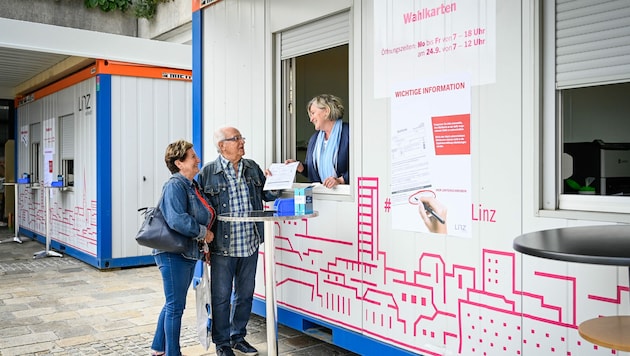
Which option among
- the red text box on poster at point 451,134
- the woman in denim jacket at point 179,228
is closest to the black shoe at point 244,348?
the woman in denim jacket at point 179,228

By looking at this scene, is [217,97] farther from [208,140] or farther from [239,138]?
[239,138]

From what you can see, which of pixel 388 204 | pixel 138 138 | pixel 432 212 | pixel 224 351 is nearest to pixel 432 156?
pixel 432 212

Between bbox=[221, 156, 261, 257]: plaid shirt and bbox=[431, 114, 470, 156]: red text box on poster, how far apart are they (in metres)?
1.46

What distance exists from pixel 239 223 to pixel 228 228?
0.08m

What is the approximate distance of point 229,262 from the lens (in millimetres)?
4051

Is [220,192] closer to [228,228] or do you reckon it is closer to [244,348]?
[228,228]

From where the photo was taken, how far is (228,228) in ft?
13.1

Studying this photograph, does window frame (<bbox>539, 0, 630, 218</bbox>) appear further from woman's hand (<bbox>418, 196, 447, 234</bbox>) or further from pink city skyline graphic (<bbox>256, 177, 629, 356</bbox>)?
woman's hand (<bbox>418, 196, 447, 234</bbox>)

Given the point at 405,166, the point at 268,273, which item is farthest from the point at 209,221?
the point at 405,166

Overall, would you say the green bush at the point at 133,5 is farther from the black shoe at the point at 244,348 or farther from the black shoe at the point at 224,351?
the black shoe at the point at 224,351

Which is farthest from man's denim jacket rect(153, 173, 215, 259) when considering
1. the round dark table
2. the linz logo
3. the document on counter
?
the linz logo

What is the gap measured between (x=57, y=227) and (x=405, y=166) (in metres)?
7.87

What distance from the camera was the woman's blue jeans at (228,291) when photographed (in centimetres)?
405

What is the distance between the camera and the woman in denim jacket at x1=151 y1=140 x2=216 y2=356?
3.70 m
